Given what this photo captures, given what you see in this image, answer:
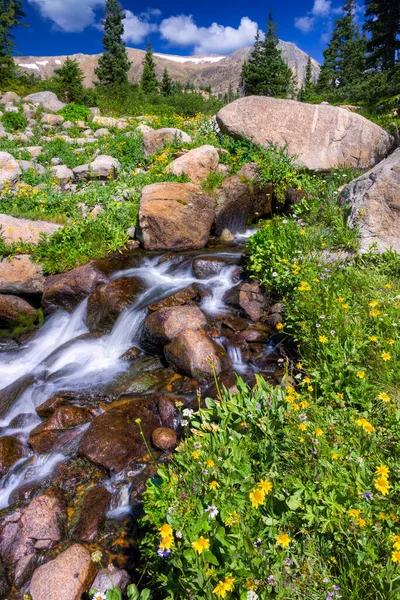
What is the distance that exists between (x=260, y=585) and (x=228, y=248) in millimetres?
7254

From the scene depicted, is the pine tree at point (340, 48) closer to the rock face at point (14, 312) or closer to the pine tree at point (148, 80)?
the pine tree at point (148, 80)

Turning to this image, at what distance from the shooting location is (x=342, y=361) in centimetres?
352

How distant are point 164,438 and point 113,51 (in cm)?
4529

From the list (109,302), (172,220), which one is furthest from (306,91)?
(109,302)

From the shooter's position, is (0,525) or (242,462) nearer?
(242,462)

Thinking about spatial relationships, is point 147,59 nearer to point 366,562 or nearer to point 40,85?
point 40,85

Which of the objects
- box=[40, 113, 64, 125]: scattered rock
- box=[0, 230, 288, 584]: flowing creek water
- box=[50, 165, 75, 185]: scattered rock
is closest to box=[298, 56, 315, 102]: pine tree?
box=[40, 113, 64, 125]: scattered rock

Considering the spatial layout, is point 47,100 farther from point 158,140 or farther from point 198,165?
point 198,165

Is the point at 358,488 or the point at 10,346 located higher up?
the point at 358,488

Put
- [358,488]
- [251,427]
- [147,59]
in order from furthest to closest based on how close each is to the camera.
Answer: [147,59]
[251,427]
[358,488]

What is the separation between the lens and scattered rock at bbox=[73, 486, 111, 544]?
354 cm

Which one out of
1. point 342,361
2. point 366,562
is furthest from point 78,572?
point 342,361

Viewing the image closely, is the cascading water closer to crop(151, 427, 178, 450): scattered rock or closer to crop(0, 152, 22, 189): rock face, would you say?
crop(151, 427, 178, 450): scattered rock

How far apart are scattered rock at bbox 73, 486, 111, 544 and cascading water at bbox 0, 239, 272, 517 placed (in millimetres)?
96
